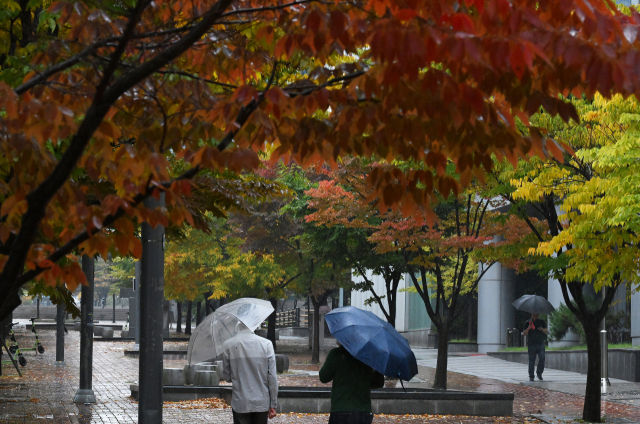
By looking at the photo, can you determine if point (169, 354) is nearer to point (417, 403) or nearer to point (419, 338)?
point (417, 403)

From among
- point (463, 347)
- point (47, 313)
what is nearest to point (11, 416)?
point (463, 347)

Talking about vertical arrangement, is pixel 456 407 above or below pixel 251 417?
below

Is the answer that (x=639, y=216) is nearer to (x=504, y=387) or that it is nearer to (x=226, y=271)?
(x=504, y=387)

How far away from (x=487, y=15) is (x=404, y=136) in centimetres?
72

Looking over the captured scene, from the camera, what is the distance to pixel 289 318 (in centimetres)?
6359

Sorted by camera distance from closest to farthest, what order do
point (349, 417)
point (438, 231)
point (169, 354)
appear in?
point (349, 417) → point (438, 231) → point (169, 354)

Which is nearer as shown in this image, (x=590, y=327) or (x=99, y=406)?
(x=590, y=327)

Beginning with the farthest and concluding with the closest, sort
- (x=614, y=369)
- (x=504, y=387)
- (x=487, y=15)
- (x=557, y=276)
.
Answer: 1. (x=614, y=369)
2. (x=504, y=387)
3. (x=557, y=276)
4. (x=487, y=15)

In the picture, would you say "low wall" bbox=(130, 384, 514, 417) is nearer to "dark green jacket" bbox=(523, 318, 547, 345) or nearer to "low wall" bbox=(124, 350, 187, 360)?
"dark green jacket" bbox=(523, 318, 547, 345)

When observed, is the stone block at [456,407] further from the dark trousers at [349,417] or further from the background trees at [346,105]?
the background trees at [346,105]

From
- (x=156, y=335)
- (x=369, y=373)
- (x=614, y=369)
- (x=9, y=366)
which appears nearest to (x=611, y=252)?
(x=369, y=373)

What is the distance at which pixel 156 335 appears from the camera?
6820 mm

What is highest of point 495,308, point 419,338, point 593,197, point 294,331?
point 593,197

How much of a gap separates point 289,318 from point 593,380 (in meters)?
51.0
